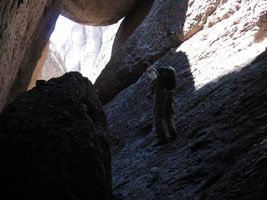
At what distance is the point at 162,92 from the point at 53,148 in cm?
268

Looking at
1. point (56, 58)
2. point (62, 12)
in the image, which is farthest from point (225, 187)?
point (56, 58)

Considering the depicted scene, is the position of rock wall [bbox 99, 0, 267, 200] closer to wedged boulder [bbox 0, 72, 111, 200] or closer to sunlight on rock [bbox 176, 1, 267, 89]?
sunlight on rock [bbox 176, 1, 267, 89]

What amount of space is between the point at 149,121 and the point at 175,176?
2.68m

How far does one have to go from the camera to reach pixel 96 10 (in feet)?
41.2

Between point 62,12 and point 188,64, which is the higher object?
point 62,12

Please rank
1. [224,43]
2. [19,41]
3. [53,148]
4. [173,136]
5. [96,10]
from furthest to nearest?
[96,10] → [224,43] → [19,41] → [173,136] → [53,148]

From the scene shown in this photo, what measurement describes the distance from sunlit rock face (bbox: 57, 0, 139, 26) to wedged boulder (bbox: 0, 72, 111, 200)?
9.39 metres

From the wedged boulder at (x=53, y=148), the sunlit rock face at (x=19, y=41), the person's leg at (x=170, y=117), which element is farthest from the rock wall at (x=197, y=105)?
the sunlit rock face at (x=19, y=41)

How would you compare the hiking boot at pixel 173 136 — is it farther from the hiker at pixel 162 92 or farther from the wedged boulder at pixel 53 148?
the wedged boulder at pixel 53 148

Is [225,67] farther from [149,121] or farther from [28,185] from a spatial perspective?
[28,185]

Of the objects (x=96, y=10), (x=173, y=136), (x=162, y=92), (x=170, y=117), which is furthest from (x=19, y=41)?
(x=96, y=10)

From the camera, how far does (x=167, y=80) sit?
472 cm

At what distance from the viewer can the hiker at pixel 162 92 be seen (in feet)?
15.5

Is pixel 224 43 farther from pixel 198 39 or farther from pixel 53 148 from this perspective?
pixel 53 148
